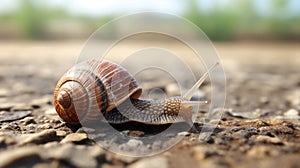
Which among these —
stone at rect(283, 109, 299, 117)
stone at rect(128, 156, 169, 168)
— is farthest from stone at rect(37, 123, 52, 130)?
stone at rect(283, 109, 299, 117)

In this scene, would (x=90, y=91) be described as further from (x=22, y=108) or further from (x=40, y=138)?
(x=22, y=108)

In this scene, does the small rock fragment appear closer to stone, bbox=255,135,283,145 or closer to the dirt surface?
the dirt surface

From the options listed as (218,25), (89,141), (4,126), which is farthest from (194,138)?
(218,25)

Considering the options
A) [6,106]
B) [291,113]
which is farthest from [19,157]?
[291,113]

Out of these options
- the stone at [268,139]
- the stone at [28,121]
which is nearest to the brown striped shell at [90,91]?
the stone at [28,121]

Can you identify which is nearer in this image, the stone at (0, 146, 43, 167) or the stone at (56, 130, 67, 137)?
the stone at (0, 146, 43, 167)

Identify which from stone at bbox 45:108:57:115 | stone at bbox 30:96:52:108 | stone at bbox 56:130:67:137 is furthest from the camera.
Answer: stone at bbox 30:96:52:108

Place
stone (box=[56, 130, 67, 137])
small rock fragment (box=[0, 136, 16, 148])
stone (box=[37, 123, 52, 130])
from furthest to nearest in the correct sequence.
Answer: stone (box=[37, 123, 52, 130])
stone (box=[56, 130, 67, 137])
small rock fragment (box=[0, 136, 16, 148])
